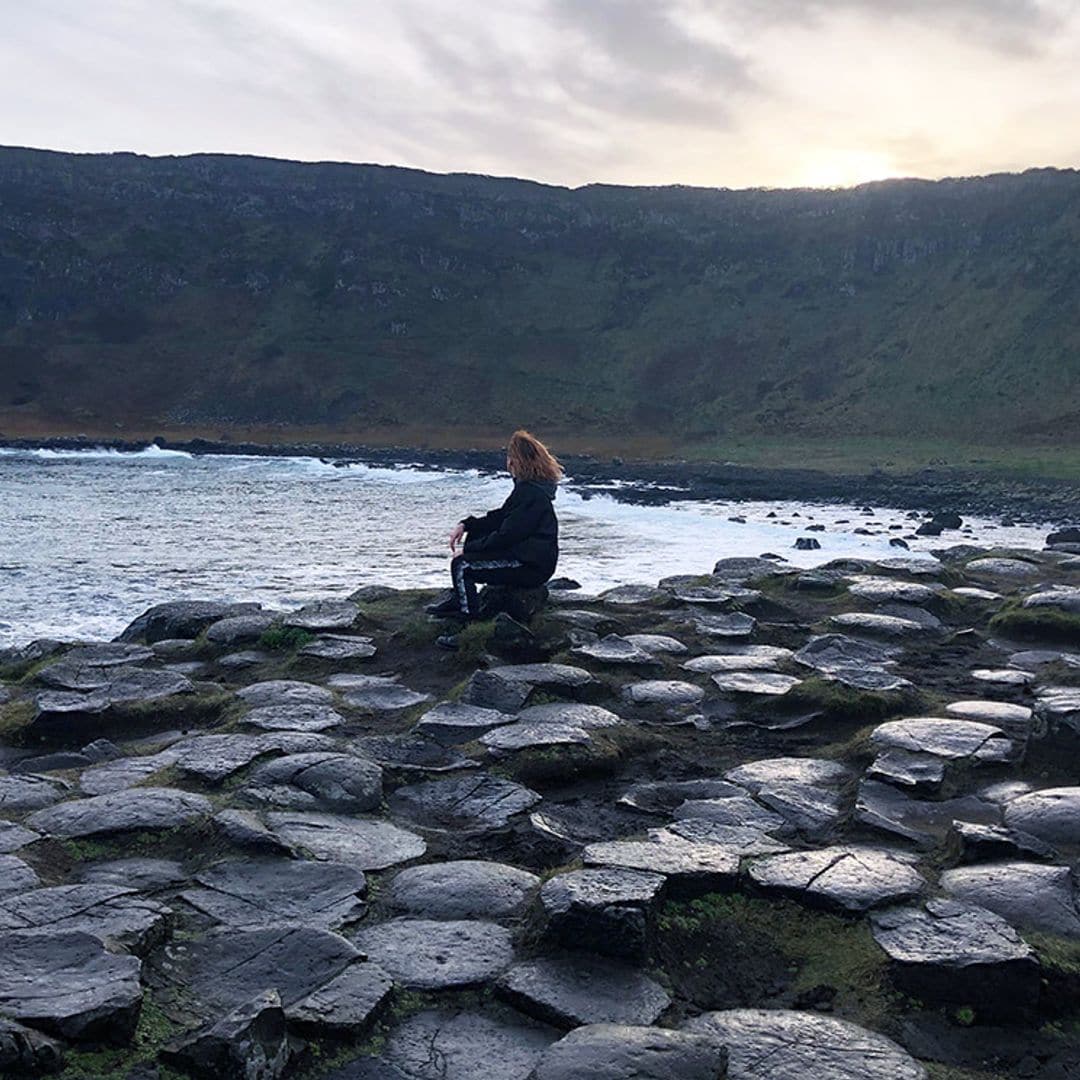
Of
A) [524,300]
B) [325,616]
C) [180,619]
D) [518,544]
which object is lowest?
[180,619]

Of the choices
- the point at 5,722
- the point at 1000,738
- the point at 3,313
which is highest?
the point at 3,313

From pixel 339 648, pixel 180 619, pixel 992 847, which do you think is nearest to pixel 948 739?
pixel 992 847

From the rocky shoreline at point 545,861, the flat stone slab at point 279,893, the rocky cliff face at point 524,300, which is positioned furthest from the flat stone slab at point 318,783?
the rocky cliff face at point 524,300

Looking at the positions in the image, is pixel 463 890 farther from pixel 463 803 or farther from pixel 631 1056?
pixel 631 1056

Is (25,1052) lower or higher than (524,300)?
lower

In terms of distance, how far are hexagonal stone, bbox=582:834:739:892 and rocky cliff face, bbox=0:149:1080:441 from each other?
62226mm

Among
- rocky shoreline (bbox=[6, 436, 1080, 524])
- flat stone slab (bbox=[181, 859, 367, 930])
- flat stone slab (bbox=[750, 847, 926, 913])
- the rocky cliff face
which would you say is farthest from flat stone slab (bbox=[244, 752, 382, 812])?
the rocky cliff face

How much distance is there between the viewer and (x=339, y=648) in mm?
7875

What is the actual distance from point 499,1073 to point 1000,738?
355cm

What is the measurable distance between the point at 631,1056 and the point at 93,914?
178 cm

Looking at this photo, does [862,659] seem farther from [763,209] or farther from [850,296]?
[763,209]

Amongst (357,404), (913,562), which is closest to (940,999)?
(913,562)

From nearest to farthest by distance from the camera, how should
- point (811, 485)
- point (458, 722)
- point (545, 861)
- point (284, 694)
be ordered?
point (545, 861) < point (458, 722) < point (284, 694) < point (811, 485)

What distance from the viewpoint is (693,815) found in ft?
15.6
